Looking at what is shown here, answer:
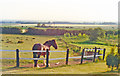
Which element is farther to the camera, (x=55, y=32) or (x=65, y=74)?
(x=55, y=32)

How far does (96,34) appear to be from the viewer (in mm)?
30219

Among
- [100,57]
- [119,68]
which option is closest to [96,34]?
[100,57]

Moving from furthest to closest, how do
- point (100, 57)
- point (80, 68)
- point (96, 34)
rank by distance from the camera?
point (96, 34) → point (100, 57) → point (80, 68)

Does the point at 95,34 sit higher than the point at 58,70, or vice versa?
the point at 95,34

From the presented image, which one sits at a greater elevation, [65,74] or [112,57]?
[112,57]

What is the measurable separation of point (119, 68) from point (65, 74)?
3342mm

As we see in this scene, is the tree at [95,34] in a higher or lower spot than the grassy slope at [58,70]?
higher

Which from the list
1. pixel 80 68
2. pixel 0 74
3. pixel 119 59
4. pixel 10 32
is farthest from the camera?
pixel 10 32

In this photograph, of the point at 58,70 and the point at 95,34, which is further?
the point at 95,34

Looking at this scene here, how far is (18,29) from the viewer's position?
52.8 meters

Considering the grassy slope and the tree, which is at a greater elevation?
the tree

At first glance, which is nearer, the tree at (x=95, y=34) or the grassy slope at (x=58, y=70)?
the grassy slope at (x=58, y=70)

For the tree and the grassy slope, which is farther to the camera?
the tree

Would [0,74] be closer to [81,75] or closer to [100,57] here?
[81,75]
